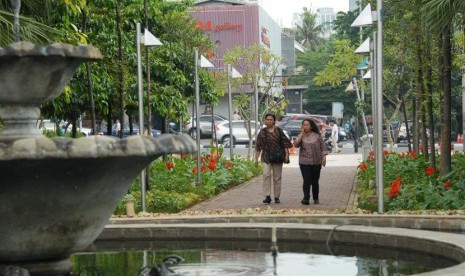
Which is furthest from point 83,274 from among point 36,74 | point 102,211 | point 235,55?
point 235,55

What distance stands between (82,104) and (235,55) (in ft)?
61.8

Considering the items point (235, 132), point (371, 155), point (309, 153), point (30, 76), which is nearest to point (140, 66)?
point (309, 153)

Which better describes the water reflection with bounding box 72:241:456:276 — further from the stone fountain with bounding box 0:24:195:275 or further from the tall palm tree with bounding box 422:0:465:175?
the tall palm tree with bounding box 422:0:465:175

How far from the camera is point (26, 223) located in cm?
874

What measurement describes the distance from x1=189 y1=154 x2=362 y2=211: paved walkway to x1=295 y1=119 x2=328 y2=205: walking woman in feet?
1.31

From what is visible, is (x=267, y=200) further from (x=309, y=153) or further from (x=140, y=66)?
(x=140, y=66)

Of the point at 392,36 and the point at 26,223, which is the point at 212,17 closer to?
the point at 392,36

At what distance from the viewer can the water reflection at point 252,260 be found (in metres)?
10.6

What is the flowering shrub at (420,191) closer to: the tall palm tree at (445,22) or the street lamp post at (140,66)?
the tall palm tree at (445,22)

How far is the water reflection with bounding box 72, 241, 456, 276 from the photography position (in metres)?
10.6

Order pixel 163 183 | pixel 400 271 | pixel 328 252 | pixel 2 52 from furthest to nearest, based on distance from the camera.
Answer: pixel 163 183
pixel 328 252
pixel 400 271
pixel 2 52

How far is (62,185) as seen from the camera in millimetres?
8656

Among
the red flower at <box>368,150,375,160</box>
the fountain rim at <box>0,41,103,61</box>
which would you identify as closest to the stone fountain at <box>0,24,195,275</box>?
the fountain rim at <box>0,41,103,61</box>

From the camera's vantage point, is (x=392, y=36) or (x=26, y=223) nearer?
(x=26, y=223)
